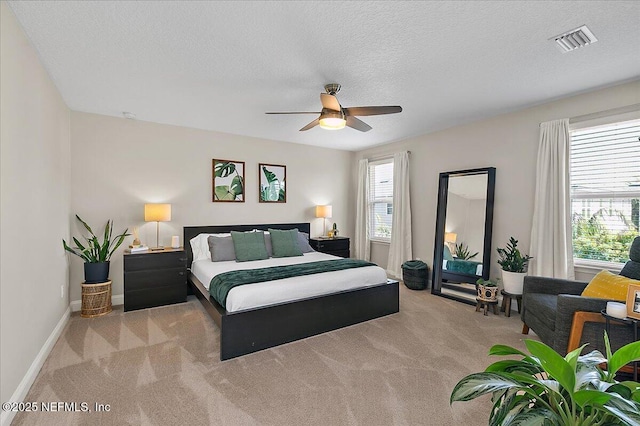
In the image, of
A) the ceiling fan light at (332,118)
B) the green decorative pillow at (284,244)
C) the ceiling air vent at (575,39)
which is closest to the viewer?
the ceiling air vent at (575,39)

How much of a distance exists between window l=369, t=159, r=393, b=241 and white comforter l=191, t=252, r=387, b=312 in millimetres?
2318

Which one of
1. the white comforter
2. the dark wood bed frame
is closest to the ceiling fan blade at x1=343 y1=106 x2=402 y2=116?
the white comforter

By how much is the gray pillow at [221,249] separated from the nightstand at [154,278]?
395 millimetres

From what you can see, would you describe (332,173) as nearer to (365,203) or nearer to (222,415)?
(365,203)

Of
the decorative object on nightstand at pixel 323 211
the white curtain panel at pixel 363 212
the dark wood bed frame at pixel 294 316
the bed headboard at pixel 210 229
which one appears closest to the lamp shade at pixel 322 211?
the decorative object on nightstand at pixel 323 211

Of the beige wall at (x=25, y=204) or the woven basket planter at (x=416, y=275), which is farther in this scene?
the woven basket planter at (x=416, y=275)

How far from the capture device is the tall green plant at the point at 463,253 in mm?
4520

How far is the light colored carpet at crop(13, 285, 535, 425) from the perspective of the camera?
200 cm

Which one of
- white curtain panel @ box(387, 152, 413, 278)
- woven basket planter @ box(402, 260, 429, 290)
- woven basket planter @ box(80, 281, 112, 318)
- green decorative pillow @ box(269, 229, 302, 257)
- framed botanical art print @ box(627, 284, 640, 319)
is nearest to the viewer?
framed botanical art print @ box(627, 284, 640, 319)

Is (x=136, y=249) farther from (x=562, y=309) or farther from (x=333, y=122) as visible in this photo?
(x=562, y=309)

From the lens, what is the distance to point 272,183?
221 inches

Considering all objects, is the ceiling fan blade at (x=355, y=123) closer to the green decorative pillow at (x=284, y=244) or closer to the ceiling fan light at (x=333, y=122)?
the ceiling fan light at (x=333, y=122)

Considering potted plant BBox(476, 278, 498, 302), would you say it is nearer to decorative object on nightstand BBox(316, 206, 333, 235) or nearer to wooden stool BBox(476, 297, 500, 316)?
wooden stool BBox(476, 297, 500, 316)

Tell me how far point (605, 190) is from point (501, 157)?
120cm
